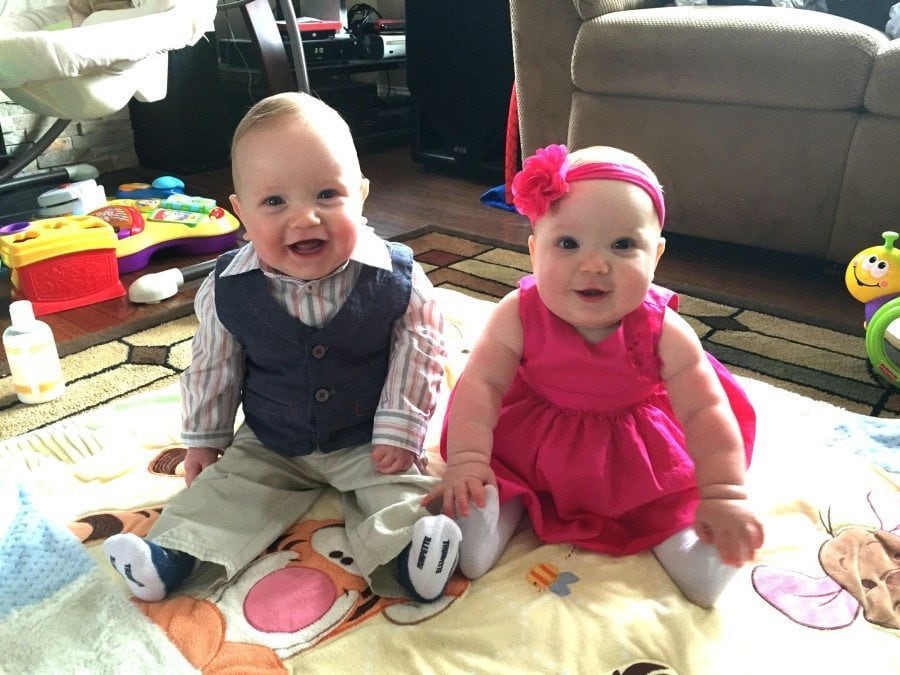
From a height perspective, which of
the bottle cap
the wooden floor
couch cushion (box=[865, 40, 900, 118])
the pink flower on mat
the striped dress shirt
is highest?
the pink flower on mat

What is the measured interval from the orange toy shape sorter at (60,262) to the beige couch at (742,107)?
111cm

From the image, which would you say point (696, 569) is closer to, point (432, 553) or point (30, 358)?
point (432, 553)

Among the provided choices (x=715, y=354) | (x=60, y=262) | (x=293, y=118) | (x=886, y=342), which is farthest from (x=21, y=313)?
(x=886, y=342)

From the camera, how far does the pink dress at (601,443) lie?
2.62 feet

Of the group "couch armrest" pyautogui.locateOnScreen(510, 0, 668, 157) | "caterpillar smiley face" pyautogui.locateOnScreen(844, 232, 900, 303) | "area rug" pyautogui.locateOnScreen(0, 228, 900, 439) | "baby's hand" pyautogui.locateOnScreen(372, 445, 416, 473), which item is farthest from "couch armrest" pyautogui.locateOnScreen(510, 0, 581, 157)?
"baby's hand" pyautogui.locateOnScreen(372, 445, 416, 473)

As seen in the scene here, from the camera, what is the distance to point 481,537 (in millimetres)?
778

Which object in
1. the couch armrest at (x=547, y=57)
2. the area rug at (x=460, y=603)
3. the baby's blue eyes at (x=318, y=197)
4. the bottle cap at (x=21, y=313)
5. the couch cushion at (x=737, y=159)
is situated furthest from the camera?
the couch armrest at (x=547, y=57)

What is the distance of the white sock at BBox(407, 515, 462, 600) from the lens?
0.73m

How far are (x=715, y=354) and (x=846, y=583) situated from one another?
0.60 metres

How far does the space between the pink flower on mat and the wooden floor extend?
96 centimetres

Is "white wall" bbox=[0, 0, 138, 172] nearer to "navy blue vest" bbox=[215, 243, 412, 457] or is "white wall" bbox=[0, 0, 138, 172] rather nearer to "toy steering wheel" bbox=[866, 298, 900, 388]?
"navy blue vest" bbox=[215, 243, 412, 457]

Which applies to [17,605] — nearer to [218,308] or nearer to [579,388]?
[218,308]

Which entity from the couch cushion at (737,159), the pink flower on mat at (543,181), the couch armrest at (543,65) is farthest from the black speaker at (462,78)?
the pink flower on mat at (543,181)

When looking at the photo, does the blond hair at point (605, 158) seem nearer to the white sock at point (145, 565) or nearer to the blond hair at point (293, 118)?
the blond hair at point (293, 118)
